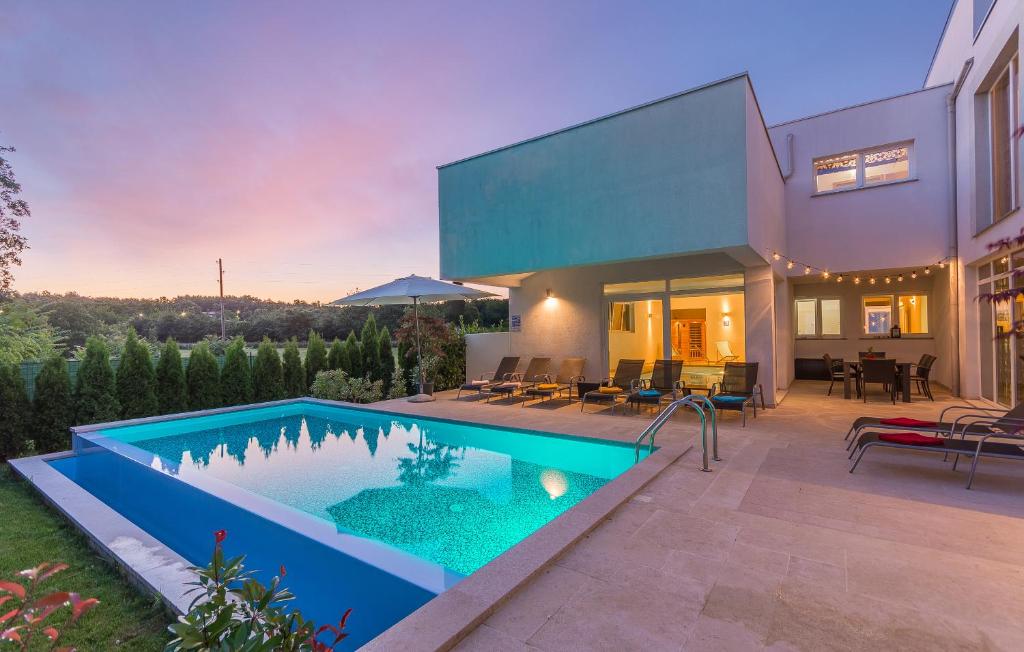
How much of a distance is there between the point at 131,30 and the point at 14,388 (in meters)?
6.65

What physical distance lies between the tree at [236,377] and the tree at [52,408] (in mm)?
2678

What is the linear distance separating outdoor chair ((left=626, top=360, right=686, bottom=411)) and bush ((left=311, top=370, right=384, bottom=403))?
6.60 meters

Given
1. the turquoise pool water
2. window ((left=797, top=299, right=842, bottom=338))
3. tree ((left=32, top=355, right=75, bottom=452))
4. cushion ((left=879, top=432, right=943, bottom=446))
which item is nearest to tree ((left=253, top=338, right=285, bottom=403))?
the turquoise pool water

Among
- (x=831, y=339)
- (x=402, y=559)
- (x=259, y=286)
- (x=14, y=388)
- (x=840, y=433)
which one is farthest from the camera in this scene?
(x=259, y=286)

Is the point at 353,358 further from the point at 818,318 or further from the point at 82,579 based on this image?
the point at 818,318

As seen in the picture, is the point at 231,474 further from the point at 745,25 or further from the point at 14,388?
the point at 745,25

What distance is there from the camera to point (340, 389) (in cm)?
1173

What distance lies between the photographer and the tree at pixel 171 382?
9.67 metres

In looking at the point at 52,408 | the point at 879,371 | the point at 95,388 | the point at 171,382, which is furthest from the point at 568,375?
the point at 52,408

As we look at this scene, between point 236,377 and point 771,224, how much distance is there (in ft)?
40.8

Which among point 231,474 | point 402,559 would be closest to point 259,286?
point 231,474

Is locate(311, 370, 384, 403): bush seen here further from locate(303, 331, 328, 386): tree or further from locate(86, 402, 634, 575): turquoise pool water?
locate(86, 402, 634, 575): turquoise pool water

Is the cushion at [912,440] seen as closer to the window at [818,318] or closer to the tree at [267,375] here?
the window at [818,318]

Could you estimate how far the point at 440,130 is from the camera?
13922 mm
